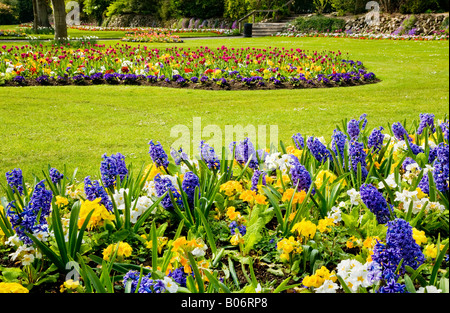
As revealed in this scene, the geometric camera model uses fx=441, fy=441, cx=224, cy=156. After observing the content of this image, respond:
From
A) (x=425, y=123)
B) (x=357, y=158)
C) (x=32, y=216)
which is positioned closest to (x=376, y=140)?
(x=357, y=158)

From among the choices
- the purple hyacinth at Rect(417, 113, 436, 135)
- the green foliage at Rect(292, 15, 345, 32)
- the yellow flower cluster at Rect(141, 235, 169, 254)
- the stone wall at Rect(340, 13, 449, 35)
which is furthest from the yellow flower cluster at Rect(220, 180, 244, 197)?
the green foliage at Rect(292, 15, 345, 32)

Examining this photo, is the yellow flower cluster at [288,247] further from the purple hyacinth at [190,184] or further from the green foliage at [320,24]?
the green foliage at [320,24]

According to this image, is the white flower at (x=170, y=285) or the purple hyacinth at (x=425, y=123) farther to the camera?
the purple hyacinth at (x=425, y=123)

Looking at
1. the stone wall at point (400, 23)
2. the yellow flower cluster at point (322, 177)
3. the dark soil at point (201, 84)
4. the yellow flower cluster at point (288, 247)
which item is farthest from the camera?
the stone wall at point (400, 23)

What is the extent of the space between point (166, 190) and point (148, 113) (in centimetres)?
381

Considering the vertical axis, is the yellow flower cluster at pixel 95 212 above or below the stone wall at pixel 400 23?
below

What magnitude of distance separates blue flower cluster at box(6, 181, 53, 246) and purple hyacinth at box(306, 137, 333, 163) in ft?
5.87

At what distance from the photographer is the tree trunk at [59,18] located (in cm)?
1410

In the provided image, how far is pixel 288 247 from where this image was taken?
215 cm

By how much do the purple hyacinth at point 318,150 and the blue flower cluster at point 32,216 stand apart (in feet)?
5.87

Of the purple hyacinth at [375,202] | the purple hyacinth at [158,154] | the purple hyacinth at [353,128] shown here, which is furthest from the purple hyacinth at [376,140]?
the purple hyacinth at [158,154]

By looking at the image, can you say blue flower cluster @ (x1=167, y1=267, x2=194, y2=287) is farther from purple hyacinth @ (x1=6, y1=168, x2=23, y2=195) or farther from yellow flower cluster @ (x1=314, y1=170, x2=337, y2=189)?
purple hyacinth @ (x1=6, y1=168, x2=23, y2=195)

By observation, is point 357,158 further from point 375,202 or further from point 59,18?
point 59,18

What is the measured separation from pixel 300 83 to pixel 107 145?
15.6 ft
